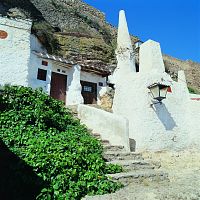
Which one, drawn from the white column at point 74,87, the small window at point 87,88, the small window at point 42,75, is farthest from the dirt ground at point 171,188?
the small window at point 42,75

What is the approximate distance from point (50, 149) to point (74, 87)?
28.8ft

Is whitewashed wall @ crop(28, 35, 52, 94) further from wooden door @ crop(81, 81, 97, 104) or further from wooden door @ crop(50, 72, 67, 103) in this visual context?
wooden door @ crop(81, 81, 97, 104)

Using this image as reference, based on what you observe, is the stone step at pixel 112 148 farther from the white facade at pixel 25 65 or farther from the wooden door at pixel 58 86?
the wooden door at pixel 58 86

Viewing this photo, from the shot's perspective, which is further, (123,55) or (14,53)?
(123,55)

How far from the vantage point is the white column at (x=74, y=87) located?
555 inches

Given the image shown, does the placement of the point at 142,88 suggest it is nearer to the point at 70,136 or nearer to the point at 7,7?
the point at 70,136

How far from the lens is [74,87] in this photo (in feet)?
46.7

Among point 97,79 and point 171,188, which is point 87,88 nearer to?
point 97,79

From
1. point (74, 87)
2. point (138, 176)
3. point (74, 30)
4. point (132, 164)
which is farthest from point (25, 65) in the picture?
point (74, 30)

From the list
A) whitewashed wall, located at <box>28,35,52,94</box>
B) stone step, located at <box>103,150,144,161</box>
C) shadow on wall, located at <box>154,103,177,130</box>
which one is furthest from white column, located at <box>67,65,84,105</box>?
stone step, located at <box>103,150,144,161</box>

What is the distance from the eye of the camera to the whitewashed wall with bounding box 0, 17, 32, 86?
12227 mm

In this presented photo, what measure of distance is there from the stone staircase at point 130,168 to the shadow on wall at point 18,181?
164cm

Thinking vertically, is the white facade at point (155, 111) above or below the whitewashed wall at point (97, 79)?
below

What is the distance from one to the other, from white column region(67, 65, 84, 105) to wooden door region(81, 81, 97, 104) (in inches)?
30.0
